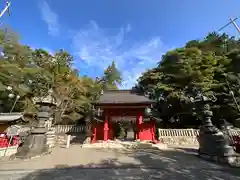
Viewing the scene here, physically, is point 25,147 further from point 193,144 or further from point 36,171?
point 193,144

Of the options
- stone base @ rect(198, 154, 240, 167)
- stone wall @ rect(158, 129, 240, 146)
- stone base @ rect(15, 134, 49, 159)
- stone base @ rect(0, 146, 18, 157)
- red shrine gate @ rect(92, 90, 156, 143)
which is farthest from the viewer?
stone wall @ rect(158, 129, 240, 146)

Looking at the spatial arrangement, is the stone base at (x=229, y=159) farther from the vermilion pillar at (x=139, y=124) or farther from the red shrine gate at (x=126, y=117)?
the vermilion pillar at (x=139, y=124)

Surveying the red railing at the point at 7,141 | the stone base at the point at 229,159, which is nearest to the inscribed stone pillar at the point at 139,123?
the stone base at the point at 229,159

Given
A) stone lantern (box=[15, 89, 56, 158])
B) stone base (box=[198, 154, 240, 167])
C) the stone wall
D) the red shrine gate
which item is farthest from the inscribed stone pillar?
stone lantern (box=[15, 89, 56, 158])

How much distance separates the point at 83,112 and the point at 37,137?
415 inches

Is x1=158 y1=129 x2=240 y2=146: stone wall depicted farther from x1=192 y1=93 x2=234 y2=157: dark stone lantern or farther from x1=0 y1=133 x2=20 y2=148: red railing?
x1=0 y1=133 x2=20 y2=148: red railing

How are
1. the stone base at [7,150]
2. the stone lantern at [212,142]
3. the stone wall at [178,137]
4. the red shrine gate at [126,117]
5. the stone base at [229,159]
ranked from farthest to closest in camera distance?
the stone wall at [178,137]
the red shrine gate at [126,117]
the stone base at [7,150]
the stone lantern at [212,142]
the stone base at [229,159]

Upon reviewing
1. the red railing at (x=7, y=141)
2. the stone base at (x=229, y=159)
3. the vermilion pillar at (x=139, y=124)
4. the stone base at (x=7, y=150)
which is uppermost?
the vermilion pillar at (x=139, y=124)

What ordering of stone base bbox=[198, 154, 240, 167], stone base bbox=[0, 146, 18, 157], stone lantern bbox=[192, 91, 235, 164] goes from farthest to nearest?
stone base bbox=[0, 146, 18, 157]
stone lantern bbox=[192, 91, 235, 164]
stone base bbox=[198, 154, 240, 167]

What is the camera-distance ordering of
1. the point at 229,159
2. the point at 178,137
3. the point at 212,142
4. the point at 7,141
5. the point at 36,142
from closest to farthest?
the point at 229,159 < the point at 212,142 < the point at 36,142 < the point at 7,141 < the point at 178,137

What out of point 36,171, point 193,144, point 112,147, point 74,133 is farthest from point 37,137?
point 193,144

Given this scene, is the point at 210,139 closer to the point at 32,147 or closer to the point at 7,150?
the point at 32,147

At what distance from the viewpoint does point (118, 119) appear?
13023mm

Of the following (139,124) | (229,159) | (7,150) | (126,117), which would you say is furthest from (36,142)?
(229,159)
